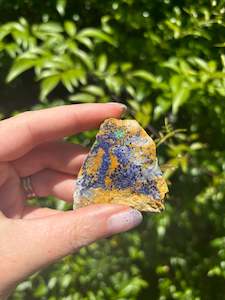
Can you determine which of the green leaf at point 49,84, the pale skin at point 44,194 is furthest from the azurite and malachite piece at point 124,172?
the green leaf at point 49,84

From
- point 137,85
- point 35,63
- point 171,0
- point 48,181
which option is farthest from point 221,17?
point 48,181

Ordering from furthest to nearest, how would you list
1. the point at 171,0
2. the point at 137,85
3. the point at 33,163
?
the point at 171,0
the point at 137,85
the point at 33,163

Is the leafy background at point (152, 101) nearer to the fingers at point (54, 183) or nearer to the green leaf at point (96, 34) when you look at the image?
the green leaf at point (96, 34)

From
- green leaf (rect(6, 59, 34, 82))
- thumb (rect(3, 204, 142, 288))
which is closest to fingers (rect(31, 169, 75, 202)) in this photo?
green leaf (rect(6, 59, 34, 82))

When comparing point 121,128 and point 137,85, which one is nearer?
point 121,128

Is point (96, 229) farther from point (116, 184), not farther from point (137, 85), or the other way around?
point (137, 85)

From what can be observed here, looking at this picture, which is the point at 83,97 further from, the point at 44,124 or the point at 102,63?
the point at 44,124
